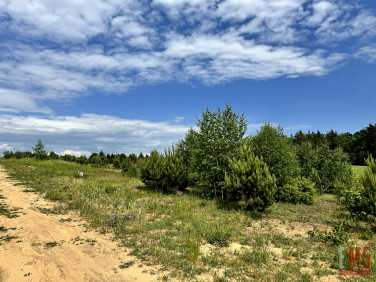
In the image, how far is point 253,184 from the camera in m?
12.1

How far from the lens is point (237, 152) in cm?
1569

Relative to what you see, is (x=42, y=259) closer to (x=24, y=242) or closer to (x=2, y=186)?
(x=24, y=242)

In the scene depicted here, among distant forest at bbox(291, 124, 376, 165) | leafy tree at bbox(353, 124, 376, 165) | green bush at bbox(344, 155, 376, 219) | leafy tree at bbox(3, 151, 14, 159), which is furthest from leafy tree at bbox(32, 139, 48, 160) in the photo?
leafy tree at bbox(353, 124, 376, 165)

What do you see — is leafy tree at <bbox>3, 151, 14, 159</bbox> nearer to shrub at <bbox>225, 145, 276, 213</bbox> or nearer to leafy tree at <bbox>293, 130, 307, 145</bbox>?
shrub at <bbox>225, 145, 276, 213</bbox>

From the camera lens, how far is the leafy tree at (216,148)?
15688mm

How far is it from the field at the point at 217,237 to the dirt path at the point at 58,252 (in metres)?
0.59

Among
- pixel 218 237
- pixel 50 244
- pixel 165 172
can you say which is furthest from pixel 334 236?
pixel 165 172

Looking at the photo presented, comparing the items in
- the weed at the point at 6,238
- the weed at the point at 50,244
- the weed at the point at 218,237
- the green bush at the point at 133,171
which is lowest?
the weed at the point at 50,244

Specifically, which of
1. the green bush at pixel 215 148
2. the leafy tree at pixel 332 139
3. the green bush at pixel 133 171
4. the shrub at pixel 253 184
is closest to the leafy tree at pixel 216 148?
the green bush at pixel 215 148

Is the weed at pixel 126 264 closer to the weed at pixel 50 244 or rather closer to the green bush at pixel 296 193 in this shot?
→ the weed at pixel 50 244

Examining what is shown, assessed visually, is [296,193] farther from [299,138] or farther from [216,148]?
[299,138]

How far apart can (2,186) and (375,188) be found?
20.7 metres

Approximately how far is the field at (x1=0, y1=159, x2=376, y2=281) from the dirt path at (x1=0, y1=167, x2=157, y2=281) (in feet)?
1.93

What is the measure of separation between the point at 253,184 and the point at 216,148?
4.38 metres
